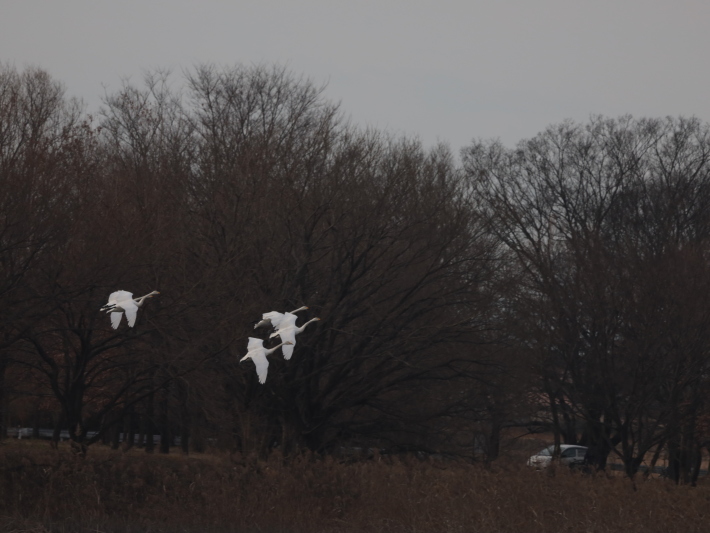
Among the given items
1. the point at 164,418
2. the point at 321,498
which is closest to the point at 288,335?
the point at 321,498

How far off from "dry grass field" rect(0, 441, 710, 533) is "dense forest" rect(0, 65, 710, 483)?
151 cm

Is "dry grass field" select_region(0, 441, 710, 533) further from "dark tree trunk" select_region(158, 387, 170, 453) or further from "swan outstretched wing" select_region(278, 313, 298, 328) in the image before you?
"dark tree trunk" select_region(158, 387, 170, 453)

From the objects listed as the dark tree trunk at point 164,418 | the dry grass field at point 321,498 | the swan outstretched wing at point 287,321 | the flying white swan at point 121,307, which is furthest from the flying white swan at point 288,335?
the dark tree trunk at point 164,418

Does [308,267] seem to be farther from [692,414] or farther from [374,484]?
[692,414]

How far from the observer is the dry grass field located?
16641mm

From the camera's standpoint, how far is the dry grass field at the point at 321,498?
54.6 ft

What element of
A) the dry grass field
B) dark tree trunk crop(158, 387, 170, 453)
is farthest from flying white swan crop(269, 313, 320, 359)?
dark tree trunk crop(158, 387, 170, 453)

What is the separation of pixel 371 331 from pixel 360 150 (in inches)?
205

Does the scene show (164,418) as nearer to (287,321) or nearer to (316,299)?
(316,299)

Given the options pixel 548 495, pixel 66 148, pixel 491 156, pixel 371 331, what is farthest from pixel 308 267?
pixel 491 156

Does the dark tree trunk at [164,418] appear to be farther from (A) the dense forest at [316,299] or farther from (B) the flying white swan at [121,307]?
(B) the flying white swan at [121,307]

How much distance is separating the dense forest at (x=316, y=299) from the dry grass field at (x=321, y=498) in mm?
1511

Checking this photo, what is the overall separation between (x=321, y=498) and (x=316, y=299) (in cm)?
943

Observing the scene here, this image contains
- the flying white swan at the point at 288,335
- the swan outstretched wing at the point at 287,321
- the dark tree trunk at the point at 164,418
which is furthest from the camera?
the dark tree trunk at the point at 164,418
